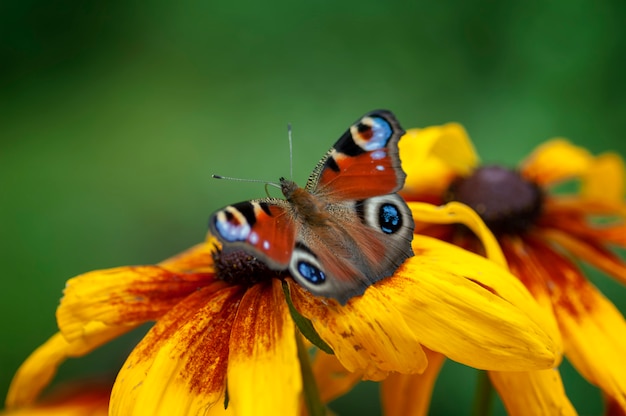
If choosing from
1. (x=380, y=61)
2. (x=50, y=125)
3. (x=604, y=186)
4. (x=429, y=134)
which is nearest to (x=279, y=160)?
(x=380, y=61)

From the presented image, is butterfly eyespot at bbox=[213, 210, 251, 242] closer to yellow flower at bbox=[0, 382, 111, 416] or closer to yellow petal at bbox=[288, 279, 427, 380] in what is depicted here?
yellow petal at bbox=[288, 279, 427, 380]

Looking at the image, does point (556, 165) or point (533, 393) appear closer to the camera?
point (533, 393)

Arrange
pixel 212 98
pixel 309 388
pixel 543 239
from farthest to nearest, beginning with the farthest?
pixel 212 98 < pixel 543 239 < pixel 309 388

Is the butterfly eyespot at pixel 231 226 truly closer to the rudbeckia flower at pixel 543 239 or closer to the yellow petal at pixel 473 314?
the yellow petal at pixel 473 314

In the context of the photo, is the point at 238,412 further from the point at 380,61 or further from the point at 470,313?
the point at 380,61

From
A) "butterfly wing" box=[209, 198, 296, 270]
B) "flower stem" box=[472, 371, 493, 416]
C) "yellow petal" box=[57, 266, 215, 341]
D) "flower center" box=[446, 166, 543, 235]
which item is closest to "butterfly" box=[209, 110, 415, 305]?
"butterfly wing" box=[209, 198, 296, 270]

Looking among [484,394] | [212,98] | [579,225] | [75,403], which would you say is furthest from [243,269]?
[212,98]

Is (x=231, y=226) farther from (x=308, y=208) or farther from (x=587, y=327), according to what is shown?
(x=587, y=327)
